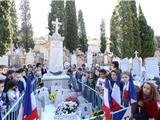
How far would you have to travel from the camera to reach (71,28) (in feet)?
142

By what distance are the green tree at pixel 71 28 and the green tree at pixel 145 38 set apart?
27.8 feet

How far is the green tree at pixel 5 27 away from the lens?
944 inches

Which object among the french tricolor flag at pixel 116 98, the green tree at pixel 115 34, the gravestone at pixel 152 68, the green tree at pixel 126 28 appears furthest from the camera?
the green tree at pixel 115 34

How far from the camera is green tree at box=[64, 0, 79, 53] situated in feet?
136

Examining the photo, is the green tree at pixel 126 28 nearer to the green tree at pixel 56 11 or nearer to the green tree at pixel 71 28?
the green tree at pixel 56 11

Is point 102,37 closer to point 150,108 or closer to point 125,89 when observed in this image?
point 125,89

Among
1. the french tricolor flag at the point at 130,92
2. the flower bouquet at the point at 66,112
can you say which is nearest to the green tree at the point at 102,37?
the flower bouquet at the point at 66,112

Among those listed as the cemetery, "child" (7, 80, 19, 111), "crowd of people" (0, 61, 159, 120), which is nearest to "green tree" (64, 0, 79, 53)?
the cemetery

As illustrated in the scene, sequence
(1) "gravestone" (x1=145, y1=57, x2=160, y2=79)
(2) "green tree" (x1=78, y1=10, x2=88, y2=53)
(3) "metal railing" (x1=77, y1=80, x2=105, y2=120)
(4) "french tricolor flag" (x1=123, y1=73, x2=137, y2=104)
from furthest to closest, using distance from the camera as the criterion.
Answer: (2) "green tree" (x1=78, y1=10, x2=88, y2=53), (1) "gravestone" (x1=145, y1=57, x2=160, y2=79), (3) "metal railing" (x1=77, y1=80, x2=105, y2=120), (4) "french tricolor flag" (x1=123, y1=73, x2=137, y2=104)

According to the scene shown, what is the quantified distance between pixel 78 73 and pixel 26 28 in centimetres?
2965

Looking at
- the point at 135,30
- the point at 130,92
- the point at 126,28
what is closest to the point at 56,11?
the point at 126,28

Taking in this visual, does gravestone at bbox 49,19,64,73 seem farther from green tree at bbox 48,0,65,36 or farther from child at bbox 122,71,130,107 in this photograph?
green tree at bbox 48,0,65,36

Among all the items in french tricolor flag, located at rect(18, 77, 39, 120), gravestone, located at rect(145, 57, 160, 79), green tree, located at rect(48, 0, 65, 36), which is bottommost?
french tricolor flag, located at rect(18, 77, 39, 120)

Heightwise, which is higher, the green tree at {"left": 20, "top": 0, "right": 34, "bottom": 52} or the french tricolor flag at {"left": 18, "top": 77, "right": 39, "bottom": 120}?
the green tree at {"left": 20, "top": 0, "right": 34, "bottom": 52}
